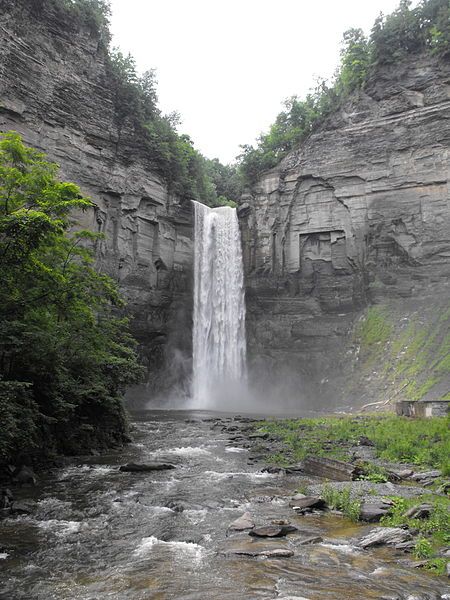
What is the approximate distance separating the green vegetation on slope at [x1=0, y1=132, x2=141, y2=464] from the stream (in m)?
1.54

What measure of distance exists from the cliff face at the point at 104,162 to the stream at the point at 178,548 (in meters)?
27.2

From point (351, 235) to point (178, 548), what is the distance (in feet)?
111

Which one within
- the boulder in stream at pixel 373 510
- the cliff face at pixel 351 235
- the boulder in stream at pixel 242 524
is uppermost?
the cliff face at pixel 351 235

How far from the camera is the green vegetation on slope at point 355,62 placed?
37906 mm

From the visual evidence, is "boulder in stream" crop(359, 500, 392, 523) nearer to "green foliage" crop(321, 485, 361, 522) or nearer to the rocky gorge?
"green foliage" crop(321, 485, 361, 522)

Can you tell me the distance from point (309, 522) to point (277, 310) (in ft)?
107

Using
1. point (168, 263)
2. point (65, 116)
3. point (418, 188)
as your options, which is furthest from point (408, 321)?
point (65, 116)

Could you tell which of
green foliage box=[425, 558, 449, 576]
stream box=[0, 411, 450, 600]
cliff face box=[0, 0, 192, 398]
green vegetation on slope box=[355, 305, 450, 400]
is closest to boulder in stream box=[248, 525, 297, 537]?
stream box=[0, 411, 450, 600]

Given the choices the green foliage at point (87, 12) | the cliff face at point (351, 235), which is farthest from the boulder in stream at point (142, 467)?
the green foliage at point (87, 12)

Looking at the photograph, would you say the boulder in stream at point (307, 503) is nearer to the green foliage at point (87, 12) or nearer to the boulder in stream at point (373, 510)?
the boulder in stream at point (373, 510)

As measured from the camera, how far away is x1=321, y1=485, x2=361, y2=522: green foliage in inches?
268

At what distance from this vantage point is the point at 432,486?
27.7 ft

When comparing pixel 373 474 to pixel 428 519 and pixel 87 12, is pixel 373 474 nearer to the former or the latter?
pixel 428 519

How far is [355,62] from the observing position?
4050 centimetres
